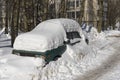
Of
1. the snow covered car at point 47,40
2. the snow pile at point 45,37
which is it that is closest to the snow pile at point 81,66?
the snow covered car at point 47,40

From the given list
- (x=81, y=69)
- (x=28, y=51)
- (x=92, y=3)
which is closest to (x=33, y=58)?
(x=28, y=51)

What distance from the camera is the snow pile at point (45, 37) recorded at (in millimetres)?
14398

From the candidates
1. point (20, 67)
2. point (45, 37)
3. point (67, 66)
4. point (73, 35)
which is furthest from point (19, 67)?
point (73, 35)

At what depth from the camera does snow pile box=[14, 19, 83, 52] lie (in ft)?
47.2

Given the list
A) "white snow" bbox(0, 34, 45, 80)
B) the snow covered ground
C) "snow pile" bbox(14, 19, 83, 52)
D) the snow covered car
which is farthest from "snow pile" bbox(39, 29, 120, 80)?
"snow pile" bbox(14, 19, 83, 52)

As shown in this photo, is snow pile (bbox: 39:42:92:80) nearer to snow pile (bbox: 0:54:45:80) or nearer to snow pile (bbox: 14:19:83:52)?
snow pile (bbox: 0:54:45:80)

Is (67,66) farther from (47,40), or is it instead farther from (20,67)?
(20,67)

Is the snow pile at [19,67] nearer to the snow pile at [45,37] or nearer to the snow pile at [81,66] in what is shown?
the snow pile at [81,66]

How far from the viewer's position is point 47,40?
1462cm

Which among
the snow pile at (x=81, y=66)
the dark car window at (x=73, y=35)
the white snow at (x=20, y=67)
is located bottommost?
the snow pile at (x=81, y=66)

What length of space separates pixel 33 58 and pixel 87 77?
2621 mm

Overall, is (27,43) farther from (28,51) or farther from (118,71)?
(118,71)

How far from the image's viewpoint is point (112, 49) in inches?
880

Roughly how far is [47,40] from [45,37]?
0.73ft
